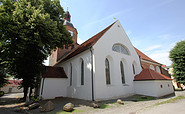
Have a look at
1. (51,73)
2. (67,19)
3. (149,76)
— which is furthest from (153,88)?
→ (67,19)

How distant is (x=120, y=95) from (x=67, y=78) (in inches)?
341

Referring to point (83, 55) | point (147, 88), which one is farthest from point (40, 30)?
point (147, 88)

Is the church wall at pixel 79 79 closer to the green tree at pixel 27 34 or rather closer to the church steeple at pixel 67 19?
the green tree at pixel 27 34

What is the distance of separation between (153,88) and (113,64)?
6.13 meters

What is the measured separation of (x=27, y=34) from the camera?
9.77m

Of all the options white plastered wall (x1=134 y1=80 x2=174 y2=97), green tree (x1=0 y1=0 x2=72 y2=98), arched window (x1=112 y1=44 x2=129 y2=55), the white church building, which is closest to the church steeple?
green tree (x1=0 y1=0 x2=72 y2=98)

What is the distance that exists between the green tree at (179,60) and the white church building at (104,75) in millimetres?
6132

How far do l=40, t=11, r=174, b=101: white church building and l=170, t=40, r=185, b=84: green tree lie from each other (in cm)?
613

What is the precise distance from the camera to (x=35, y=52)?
41.8 ft

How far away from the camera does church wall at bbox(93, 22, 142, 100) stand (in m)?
10.9

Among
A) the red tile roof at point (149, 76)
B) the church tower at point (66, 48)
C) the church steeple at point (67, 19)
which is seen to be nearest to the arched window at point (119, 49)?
the red tile roof at point (149, 76)

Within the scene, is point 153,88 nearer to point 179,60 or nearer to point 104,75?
point 104,75

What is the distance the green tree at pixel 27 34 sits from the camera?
897 centimetres

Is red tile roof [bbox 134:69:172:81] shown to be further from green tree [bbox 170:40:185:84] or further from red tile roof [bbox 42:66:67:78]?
red tile roof [bbox 42:66:67:78]
